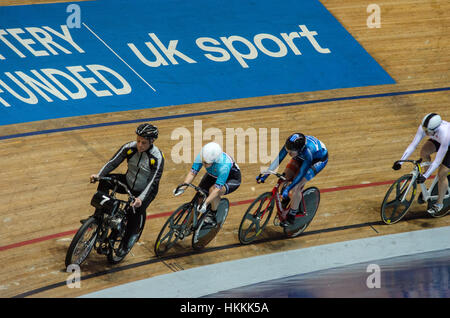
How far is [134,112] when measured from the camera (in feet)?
28.5

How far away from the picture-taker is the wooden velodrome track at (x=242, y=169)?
6117 mm

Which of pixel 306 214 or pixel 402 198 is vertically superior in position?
pixel 402 198

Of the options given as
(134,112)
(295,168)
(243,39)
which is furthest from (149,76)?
(295,168)

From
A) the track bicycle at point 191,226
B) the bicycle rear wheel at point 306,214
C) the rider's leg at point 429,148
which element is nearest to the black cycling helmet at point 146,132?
the track bicycle at point 191,226

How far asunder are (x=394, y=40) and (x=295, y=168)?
17.1ft

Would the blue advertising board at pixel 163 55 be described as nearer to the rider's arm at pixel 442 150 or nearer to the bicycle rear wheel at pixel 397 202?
the bicycle rear wheel at pixel 397 202

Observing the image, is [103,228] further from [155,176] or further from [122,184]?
[155,176]

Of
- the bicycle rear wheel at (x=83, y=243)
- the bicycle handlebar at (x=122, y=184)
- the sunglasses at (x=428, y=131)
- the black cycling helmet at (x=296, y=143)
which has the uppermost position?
the sunglasses at (x=428, y=131)

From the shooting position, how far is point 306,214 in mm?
6660

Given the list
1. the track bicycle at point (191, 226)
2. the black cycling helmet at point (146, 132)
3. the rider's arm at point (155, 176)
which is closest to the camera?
the black cycling helmet at point (146, 132)

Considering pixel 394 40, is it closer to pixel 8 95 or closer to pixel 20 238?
pixel 8 95

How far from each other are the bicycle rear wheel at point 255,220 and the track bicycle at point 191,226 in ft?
0.78

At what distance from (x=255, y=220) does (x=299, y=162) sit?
72 cm

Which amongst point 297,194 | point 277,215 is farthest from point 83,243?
point 297,194
